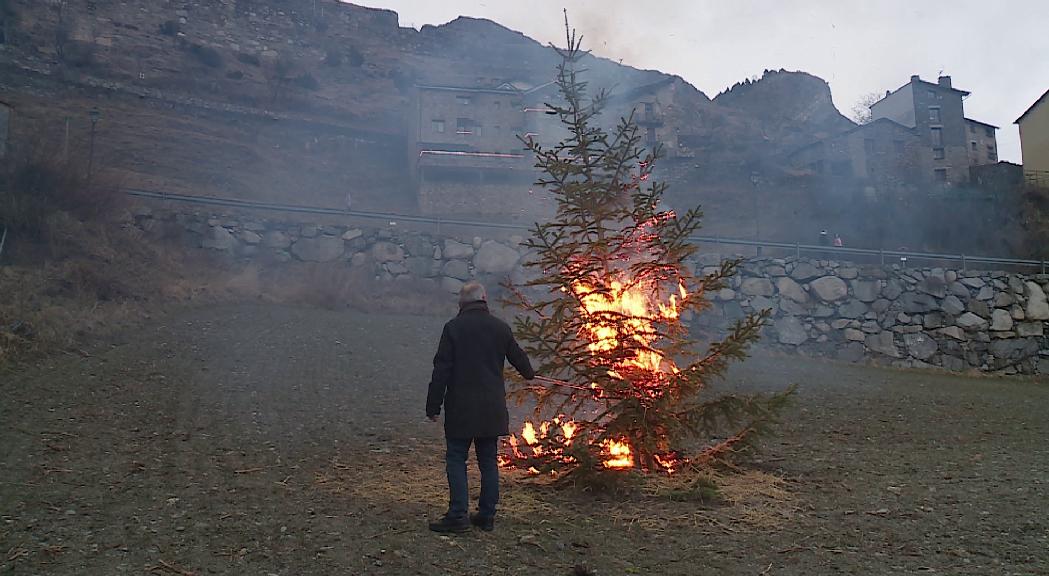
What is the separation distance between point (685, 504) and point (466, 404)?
205 centimetres

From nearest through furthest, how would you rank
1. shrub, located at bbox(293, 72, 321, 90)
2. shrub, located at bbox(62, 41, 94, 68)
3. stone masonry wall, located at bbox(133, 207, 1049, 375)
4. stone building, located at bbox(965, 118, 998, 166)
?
stone masonry wall, located at bbox(133, 207, 1049, 375)
shrub, located at bbox(62, 41, 94, 68)
shrub, located at bbox(293, 72, 321, 90)
stone building, located at bbox(965, 118, 998, 166)

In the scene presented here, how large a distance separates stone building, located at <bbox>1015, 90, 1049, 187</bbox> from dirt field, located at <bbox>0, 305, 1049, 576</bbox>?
118ft

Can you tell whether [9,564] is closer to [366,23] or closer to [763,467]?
[763,467]

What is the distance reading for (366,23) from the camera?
67812 millimetres

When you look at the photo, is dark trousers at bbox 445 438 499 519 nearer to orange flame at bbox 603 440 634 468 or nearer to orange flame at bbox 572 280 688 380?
orange flame at bbox 603 440 634 468

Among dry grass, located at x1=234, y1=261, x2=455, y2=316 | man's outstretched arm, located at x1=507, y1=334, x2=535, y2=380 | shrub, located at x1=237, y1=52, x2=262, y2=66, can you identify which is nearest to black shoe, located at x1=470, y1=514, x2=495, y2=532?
man's outstretched arm, located at x1=507, y1=334, x2=535, y2=380

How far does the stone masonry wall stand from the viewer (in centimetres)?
1894

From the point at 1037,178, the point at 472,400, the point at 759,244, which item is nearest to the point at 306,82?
the point at 759,244

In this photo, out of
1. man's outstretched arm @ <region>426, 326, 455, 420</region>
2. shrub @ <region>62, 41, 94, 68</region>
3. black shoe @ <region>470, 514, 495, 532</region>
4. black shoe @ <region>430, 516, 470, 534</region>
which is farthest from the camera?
shrub @ <region>62, 41, 94, 68</region>

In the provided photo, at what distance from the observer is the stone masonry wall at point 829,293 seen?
18.9 meters

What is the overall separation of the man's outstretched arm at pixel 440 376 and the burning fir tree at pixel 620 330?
1312 millimetres

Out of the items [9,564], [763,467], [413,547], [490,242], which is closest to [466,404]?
[413,547]

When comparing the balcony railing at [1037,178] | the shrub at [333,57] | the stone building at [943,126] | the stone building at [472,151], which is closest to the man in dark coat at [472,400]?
the stone building at [472,151]

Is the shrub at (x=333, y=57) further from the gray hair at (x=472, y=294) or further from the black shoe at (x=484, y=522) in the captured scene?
the black shoe at (x=484, y=522)
